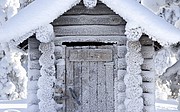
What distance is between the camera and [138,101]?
9.45 m

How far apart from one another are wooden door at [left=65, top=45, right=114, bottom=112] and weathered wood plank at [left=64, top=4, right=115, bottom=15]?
27.6 inches

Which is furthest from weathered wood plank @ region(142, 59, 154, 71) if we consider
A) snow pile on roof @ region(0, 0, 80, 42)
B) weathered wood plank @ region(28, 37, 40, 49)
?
weathered wood plank @ region(28, 37, 40, 49)

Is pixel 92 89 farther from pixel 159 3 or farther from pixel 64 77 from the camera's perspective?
pixel 159 3

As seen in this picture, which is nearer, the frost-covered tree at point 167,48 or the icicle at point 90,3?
the icicle at point 90,3

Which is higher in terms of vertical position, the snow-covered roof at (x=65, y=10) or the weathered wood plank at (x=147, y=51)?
the snow-covered roof at (x=65, y=10)

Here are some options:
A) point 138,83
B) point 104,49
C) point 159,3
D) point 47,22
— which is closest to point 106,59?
point 104,49

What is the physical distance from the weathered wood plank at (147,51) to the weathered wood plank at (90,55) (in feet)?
2.14

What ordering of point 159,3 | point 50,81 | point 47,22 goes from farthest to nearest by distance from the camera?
1. point 159,3
2. point 50,81
3. point 47,22

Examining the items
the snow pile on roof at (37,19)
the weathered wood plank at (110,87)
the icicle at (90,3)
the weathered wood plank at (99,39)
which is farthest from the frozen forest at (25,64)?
the icicle at (90,3)

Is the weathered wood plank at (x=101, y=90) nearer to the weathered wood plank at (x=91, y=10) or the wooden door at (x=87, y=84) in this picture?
the wooden door at (x=87, y=84)

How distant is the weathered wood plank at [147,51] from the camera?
31.7 feet

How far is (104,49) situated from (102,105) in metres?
1.13

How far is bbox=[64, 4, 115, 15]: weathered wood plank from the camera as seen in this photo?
31.2 ft

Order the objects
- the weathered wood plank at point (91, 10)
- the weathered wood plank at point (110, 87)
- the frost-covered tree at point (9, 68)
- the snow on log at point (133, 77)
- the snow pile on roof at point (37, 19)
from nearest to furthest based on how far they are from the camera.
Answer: the snow pile on roof at point (37, 19) → the snow on log at point (133, 77) → the weathered wood plank at point (91, 10) → the weathered wood plank at point (110, 87) → the frost-covered tree at point (9, 68)
